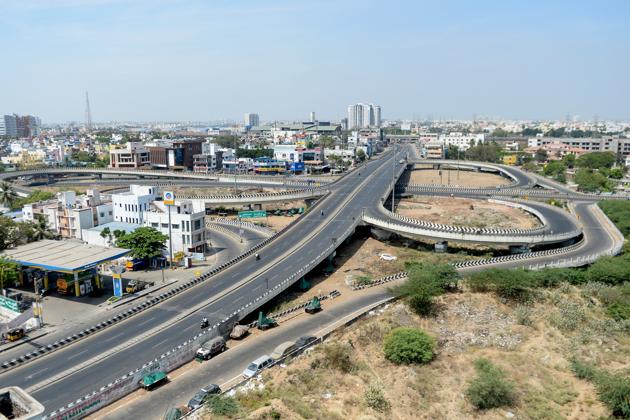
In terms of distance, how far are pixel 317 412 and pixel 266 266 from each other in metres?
30.4

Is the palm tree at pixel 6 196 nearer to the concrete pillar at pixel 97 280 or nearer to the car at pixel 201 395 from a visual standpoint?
the concrete pillar at pixel 97 280

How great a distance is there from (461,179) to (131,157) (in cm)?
12011

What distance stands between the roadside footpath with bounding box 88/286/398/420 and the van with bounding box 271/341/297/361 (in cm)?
110

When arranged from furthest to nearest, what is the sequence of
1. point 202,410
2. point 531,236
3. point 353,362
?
point 531,236 → point 353,362 → point 202,410

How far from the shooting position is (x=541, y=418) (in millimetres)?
36062

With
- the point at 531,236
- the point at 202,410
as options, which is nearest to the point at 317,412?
the point at 202,410

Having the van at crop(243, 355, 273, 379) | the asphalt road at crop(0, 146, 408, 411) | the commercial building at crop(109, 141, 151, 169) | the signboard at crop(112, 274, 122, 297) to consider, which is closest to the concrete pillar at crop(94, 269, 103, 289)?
the signboard at crop(112, 274, 122, 297)

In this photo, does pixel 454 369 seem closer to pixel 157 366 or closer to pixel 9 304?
pixel 157 366

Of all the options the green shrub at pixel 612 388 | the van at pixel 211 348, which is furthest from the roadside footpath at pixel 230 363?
the green shrub at pixel 612 388

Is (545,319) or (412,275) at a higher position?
(412,275)

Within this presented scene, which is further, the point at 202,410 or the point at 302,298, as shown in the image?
the point at 302,298

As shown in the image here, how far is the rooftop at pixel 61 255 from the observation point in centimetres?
5512

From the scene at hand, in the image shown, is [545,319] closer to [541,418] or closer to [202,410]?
[541,418]

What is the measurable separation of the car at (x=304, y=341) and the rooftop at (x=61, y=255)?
27224 millimetres
